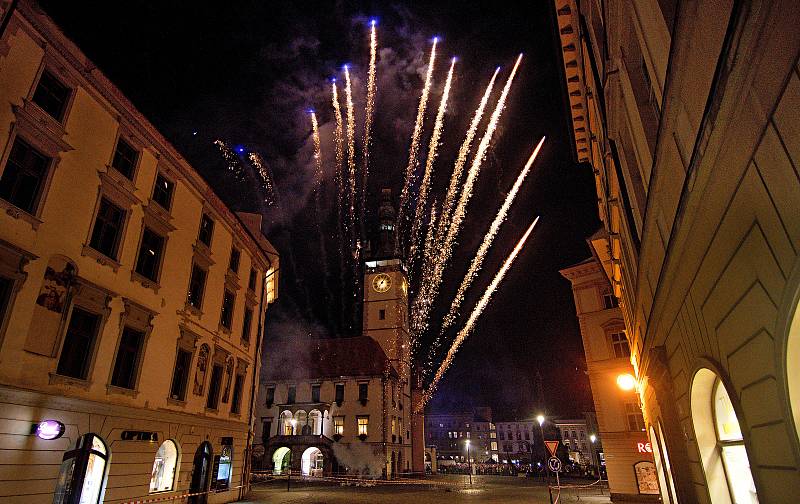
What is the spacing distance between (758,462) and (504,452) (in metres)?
130

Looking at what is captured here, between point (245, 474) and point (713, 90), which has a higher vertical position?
point (713, 90)

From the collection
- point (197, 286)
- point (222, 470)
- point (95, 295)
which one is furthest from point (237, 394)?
point (95, 295)

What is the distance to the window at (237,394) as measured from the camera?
21359 millimetres

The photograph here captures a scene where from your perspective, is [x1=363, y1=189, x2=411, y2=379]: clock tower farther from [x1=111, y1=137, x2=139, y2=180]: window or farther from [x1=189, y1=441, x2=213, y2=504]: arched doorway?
[x1=111, y1=137, x2=139, y2=180]: window

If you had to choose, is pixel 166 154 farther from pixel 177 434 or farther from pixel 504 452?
pixel 504 452

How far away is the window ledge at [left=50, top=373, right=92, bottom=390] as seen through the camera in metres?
10.9

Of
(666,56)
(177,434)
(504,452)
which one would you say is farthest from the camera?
(504,452)

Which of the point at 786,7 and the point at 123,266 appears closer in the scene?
the point at 786,7

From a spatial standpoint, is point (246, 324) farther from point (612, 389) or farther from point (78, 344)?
point (612, 389)

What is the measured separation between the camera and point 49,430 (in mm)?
10539

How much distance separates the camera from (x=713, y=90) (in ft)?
10.0

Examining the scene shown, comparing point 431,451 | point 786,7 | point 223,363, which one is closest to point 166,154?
point 223,363

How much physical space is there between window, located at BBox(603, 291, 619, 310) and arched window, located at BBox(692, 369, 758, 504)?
2246 centimetres

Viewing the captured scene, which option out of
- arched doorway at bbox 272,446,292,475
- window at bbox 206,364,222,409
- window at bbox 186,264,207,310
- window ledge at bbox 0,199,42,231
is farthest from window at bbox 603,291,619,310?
arched doorway at bbox 272,446,292,475
